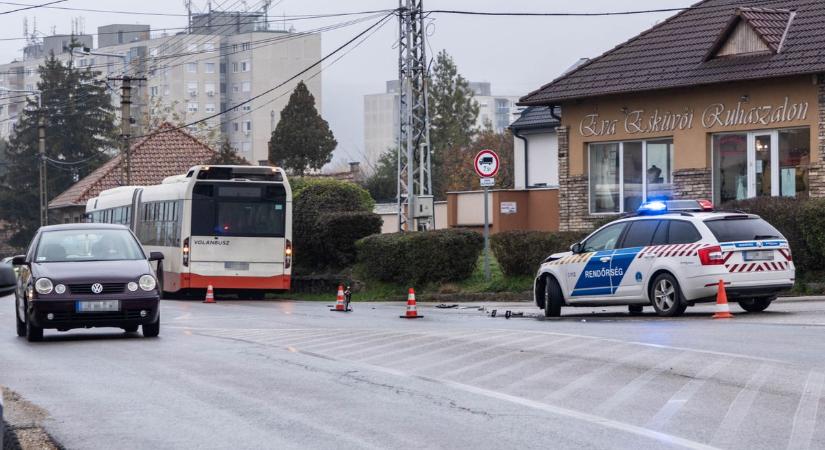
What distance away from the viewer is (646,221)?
67.2ft

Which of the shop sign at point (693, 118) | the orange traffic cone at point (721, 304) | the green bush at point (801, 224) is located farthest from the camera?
the shop sign at point (693, 118)

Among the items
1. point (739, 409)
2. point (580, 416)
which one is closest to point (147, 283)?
point (580, 416)

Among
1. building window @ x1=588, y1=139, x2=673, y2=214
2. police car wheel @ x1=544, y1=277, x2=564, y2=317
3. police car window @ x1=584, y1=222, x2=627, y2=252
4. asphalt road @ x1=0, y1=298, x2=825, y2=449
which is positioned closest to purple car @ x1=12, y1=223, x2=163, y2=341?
asphalt road @ x1=0, y1=298, x2=825, y2=449

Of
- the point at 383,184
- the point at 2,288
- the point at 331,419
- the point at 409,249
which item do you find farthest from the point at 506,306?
the point at 383,184

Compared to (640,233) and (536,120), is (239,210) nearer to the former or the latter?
(640,233)

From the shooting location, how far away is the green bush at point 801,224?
2395 centimetres

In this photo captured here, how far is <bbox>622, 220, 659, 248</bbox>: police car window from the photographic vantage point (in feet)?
66.5

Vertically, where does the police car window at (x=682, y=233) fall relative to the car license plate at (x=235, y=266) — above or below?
above

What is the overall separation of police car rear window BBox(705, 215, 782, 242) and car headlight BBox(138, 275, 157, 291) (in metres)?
7.91

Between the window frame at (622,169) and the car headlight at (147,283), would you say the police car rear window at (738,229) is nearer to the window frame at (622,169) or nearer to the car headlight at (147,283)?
the car headlight at (147,283)

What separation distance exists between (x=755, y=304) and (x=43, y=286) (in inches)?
408

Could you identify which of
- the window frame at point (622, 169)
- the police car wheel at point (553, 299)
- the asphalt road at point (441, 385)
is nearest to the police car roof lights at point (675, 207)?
the police car wheel at point (553, 299)

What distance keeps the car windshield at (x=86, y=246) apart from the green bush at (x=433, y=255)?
13.4m

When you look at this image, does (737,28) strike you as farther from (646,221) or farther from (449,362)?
(449,362)
